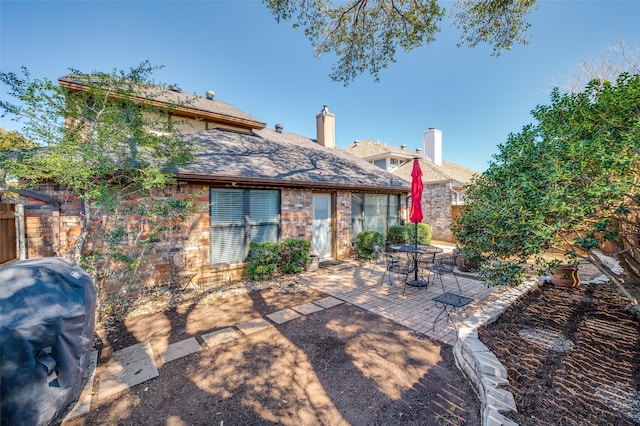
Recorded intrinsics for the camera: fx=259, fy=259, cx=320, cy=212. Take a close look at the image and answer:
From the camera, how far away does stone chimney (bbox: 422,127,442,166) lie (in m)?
21.3

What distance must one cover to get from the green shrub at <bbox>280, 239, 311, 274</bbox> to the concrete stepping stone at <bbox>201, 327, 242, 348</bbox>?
3.28 metres

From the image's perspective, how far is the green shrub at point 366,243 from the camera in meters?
9.57

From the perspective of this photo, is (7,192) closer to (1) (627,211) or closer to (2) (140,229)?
(2) (140,229)

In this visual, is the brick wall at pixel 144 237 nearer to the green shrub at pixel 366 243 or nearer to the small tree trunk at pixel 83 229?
the small tree trunk at pixel 83 229

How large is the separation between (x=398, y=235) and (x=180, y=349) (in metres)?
9.11

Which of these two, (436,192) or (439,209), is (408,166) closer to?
(436,192)

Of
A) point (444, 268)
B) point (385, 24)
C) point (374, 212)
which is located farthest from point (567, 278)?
point (385, 24)

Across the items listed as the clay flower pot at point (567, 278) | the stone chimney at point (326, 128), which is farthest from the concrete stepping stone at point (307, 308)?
the stone chimney at point (326, 128)

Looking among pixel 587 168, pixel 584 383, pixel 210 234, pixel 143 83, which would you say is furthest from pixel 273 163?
pixel 584 383

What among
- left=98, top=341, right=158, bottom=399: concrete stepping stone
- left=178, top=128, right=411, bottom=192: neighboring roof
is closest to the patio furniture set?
left=178, top=128, right=411, bottom=192: neighboring roof

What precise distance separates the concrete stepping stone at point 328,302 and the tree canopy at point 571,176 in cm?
313

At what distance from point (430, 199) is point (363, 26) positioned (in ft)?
41.1

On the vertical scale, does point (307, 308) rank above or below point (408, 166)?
below

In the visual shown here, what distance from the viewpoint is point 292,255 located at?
25.5 ft
